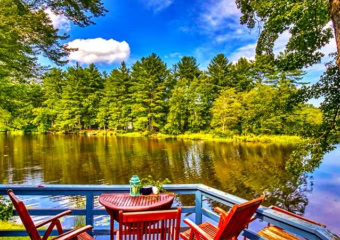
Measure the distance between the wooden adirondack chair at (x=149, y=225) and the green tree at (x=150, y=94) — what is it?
3098cm

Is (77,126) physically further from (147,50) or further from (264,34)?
(264,34)

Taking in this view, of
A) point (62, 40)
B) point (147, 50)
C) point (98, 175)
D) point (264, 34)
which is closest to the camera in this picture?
point (62, 40)

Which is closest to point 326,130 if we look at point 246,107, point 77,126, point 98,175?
point 98,175

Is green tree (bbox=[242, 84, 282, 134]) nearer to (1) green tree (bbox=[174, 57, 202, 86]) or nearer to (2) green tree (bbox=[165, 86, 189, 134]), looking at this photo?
(2) green tree (bbox=[165, 86, 189, 134])

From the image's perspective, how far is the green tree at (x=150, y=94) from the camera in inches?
1312

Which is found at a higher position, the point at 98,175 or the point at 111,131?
the point at 111,131

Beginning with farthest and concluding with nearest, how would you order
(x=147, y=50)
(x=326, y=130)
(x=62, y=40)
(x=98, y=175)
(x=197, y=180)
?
(x=147, y=50)
(x=98, y=175)
(x=197, y=180)
(x=62, y=40)
(x=326, y=130)

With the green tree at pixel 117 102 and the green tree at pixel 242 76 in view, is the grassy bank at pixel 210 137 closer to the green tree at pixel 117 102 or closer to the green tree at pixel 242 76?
the green tree at pixel 117 102

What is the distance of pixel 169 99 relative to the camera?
3447cm

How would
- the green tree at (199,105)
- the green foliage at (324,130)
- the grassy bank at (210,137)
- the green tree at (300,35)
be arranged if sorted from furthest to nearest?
1. the green tree at (199,105)
2. the grassy bank at (210,137)
3. the green foliage at (324,130)
4. the green tree at (300,35)

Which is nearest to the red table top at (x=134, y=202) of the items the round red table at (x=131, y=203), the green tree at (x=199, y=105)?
the round red table at (x=131, y=203)

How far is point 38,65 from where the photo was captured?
6.80m

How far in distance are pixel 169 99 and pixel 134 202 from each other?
3249 cm

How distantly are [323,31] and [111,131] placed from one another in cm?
3402
